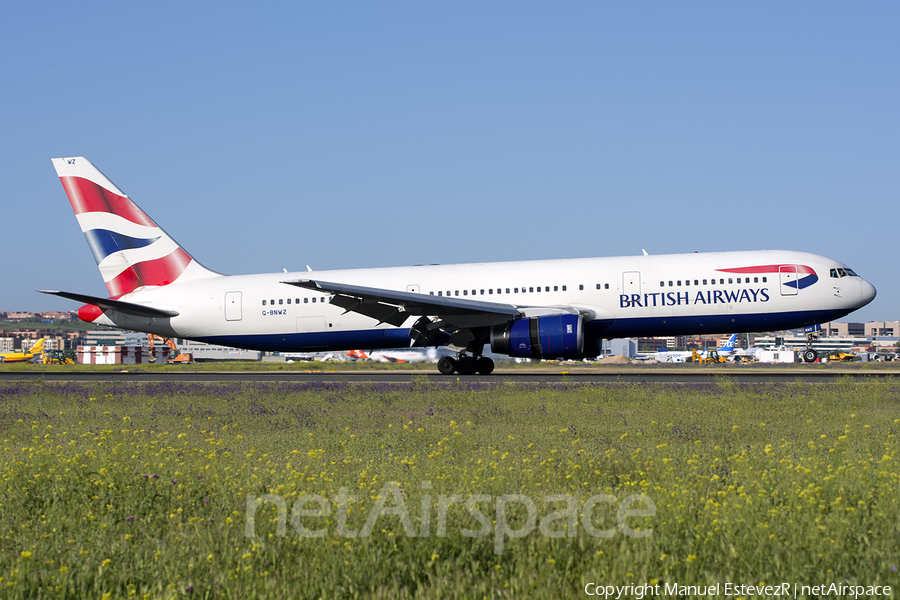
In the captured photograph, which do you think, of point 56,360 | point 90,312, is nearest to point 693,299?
point 90,312

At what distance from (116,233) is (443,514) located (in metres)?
28.2

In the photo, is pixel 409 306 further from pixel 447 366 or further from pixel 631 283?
pixel 631 283

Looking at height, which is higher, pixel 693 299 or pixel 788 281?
pixel 788 281

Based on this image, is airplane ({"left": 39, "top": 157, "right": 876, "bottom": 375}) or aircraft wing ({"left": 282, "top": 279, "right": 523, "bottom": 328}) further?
airplane ({"left": 39, "top": 157, "right": 876, "bottom": 375})

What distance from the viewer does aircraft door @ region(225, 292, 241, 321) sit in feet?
94.0

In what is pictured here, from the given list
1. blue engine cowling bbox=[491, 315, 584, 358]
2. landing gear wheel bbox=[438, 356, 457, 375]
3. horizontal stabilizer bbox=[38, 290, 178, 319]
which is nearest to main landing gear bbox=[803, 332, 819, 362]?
blue engine cowling bbox=[491, 315, 584, 358]

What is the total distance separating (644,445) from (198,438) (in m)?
6.11

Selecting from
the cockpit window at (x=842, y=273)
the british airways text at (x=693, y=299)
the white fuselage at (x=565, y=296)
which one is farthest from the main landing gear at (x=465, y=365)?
the cockpit window at (x=842, y=273)

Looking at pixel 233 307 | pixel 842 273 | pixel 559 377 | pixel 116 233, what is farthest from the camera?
pixel 116 233

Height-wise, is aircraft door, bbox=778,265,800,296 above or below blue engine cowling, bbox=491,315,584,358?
above

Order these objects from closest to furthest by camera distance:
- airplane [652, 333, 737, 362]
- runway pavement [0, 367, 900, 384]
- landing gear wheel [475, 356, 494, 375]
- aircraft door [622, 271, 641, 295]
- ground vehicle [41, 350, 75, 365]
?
runway pavement [0, 367, 900, 384] < aircraft door [622, 271, 641, 295] < landing gear wheel [475, 356, 494, 375] < ground vehicle [41, 350, 75, 365] < airplane [652, 333, 737, 362]

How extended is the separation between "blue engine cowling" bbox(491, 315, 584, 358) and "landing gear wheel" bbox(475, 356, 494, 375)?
3.01 m

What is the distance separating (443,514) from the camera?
520 cm

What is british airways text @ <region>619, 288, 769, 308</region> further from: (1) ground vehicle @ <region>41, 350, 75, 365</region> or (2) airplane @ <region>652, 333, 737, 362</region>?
(2) airplane @ <region>652, 333, 737, 362</region>
